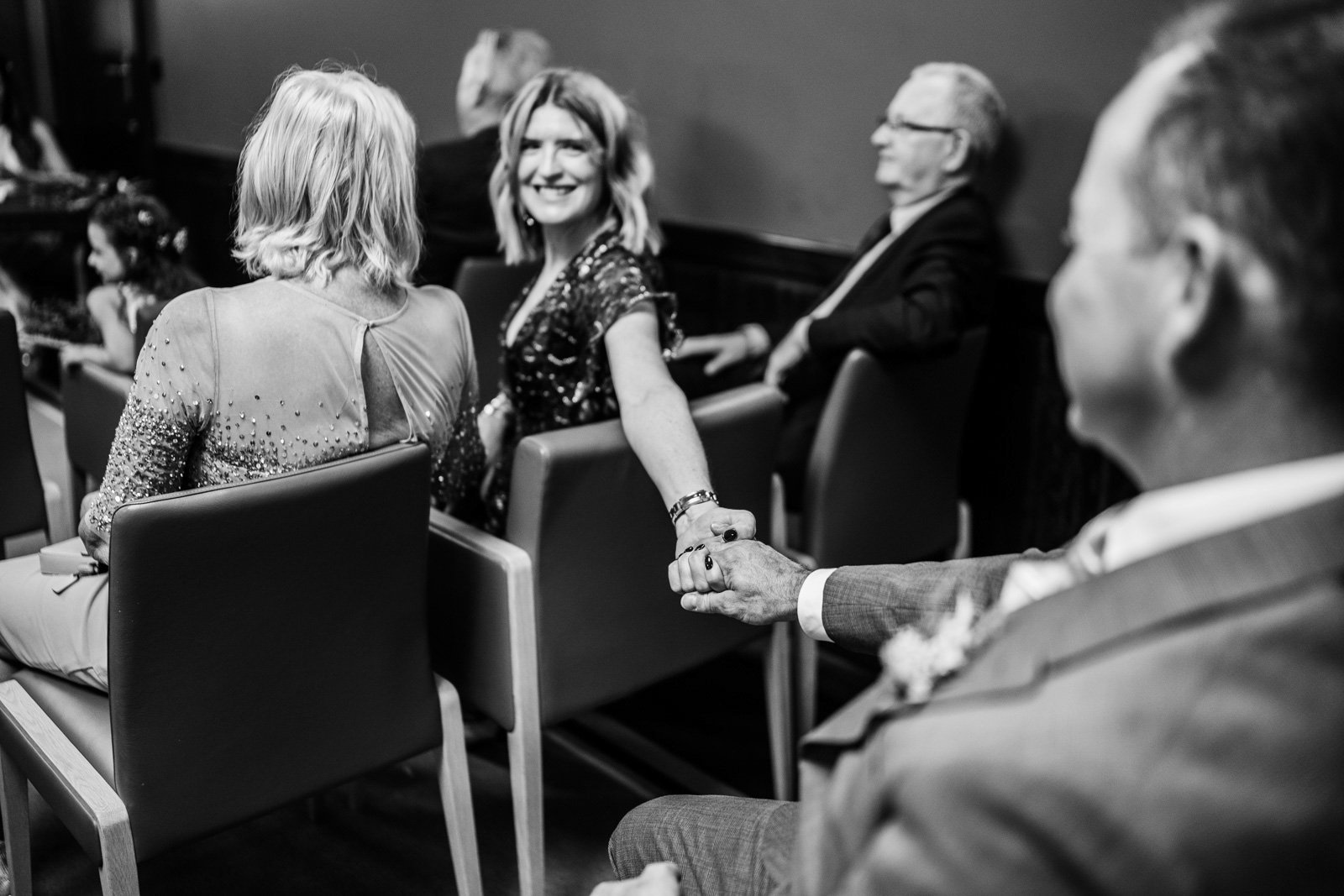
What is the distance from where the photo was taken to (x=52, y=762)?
160 centimetres

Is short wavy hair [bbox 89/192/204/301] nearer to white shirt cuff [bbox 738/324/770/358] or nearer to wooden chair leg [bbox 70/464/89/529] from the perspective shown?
wooden chair leg [bbox 70/464/89/529]

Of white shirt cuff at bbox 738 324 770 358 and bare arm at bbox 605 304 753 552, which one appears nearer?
bare arm at bbox 605 304 753 552

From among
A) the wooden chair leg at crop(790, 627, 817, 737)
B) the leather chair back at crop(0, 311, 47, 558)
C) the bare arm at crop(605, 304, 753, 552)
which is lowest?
the wooden chair leg at crop(790, 627, 817, 737)

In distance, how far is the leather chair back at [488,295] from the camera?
3.15 meters

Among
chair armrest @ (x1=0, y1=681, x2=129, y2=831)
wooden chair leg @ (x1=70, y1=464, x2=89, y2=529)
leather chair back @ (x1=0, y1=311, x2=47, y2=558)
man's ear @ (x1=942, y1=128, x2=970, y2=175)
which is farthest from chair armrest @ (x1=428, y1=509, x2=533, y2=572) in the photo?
man's ear @ (x1=942, y1=128, x2=970, y2=175)

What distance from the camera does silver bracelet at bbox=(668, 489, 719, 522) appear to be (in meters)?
1.83

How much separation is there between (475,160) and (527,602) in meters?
2.05

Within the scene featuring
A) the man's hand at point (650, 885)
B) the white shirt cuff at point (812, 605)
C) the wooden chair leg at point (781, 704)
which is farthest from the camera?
the wooden chair leg at point (781, 704)

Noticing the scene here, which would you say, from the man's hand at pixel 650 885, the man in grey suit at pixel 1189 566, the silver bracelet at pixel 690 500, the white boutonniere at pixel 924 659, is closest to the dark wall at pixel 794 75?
the silver bracelet at pixel 690 500

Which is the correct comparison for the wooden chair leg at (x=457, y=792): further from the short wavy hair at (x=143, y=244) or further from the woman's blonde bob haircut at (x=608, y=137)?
the short wavy hair at (x=143, y=244)

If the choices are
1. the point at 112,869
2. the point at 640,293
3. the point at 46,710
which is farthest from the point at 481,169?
the point at 112,869

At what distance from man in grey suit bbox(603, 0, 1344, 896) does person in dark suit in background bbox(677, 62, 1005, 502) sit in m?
1.90

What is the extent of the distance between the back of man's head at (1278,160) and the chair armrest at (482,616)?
1305 mm

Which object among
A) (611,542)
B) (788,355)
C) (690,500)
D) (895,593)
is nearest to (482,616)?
(611,542)
